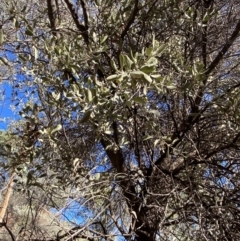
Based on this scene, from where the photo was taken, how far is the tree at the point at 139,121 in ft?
7.04

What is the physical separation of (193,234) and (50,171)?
1116 millimetres

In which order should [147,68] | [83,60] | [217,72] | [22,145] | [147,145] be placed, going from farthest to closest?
[217,72] < [147,145] < [22,145] < [83,60] < [147,68]

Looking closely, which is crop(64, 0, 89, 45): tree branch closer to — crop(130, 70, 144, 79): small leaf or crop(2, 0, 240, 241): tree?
crop(2, 0, 240, 241): tree

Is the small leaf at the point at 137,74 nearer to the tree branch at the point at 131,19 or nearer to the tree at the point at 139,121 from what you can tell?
the tree at the point at 139,121

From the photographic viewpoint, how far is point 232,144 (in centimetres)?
237

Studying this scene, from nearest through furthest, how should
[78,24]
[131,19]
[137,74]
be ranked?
[137,74]
[131,19]
[78,24]

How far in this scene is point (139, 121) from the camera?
2.53 meters

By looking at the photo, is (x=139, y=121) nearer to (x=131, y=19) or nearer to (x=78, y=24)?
(x=131, y=19)

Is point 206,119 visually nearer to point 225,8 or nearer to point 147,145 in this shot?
point 147,145

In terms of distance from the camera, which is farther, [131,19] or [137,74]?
[131,19]

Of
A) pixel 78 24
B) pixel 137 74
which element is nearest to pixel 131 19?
pixel 78 24

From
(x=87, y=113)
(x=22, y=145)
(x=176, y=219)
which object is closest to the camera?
(x=87, y=113)

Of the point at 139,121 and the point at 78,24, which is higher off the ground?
the point at 78,24

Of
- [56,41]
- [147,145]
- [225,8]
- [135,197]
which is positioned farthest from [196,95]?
[225,8]
